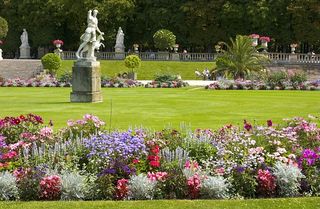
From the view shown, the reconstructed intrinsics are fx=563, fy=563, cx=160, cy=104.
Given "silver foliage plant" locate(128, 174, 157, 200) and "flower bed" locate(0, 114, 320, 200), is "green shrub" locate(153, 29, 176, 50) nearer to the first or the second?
"flower bed" locate(0, 114, 320, 200)

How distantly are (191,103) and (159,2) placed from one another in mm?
40702

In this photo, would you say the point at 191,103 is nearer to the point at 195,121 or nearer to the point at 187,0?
the point at 195,121

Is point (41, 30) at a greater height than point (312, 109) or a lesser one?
greater

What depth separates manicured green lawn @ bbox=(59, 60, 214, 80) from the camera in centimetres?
4597

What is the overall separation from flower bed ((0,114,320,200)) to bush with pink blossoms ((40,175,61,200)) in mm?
13

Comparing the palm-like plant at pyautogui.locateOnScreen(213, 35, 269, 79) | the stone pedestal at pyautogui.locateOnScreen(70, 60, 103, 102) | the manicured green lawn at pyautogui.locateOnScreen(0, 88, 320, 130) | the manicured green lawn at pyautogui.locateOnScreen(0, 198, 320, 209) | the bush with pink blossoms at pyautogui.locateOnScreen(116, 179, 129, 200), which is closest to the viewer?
the manicured green lawn at pyautogui.locateOnScreen(0, 198, 320, 209)

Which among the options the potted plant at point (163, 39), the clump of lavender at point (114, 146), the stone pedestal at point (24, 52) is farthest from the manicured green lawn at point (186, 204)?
the stone pedestal at point (24, 52)

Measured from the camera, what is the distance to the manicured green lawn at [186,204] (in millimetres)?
6977

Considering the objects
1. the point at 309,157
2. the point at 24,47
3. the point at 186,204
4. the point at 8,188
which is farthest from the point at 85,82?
the point at 24,47

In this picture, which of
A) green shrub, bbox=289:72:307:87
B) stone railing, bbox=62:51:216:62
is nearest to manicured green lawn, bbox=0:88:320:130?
green shrub, bbox=289:72:307:87

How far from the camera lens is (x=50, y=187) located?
7430mm

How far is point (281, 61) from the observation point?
48094mm

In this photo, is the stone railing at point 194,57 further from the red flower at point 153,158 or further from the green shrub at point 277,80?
the red flower at point 153,158

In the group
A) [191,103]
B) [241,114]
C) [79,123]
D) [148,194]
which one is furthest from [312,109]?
[148,194]
